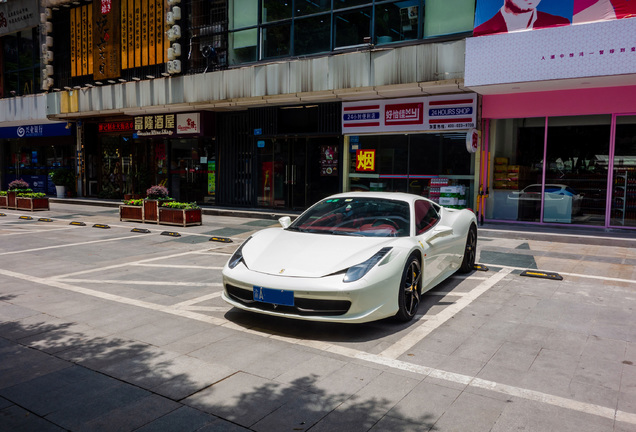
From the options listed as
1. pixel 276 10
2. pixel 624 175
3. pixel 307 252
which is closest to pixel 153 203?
pixel 276 10

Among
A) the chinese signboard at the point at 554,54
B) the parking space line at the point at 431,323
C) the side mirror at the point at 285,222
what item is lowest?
the parking space line at the point at 431,323

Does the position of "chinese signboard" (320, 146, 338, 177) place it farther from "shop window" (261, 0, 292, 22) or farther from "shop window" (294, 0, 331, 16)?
"shop window" (261, 0, 292, 22)

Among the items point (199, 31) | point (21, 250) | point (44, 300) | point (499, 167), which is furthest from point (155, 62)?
point (44, 300)

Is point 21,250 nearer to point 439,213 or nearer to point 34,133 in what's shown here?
point 439,213

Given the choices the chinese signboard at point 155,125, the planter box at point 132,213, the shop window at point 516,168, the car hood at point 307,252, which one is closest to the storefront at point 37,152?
the chinese signboard at point 155,125

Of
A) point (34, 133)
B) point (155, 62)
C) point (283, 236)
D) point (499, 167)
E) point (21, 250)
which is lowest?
point (21, 250)

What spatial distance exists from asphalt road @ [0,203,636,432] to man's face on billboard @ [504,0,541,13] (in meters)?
6.71

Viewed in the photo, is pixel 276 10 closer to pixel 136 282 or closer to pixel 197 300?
pixel 136 282

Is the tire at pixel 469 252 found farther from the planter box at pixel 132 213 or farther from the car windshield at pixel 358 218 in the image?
the planter box at pixel 132 213

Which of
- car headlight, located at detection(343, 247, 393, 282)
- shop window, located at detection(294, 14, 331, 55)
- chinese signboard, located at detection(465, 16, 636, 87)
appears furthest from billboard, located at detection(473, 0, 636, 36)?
car headlight, located at detection(343, 247, 393, 282)

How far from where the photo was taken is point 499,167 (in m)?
14.0

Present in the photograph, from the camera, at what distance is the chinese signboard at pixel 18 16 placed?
24.6 metres

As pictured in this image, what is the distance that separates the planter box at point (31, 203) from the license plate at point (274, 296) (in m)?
16.8

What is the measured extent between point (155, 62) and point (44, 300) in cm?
1564
